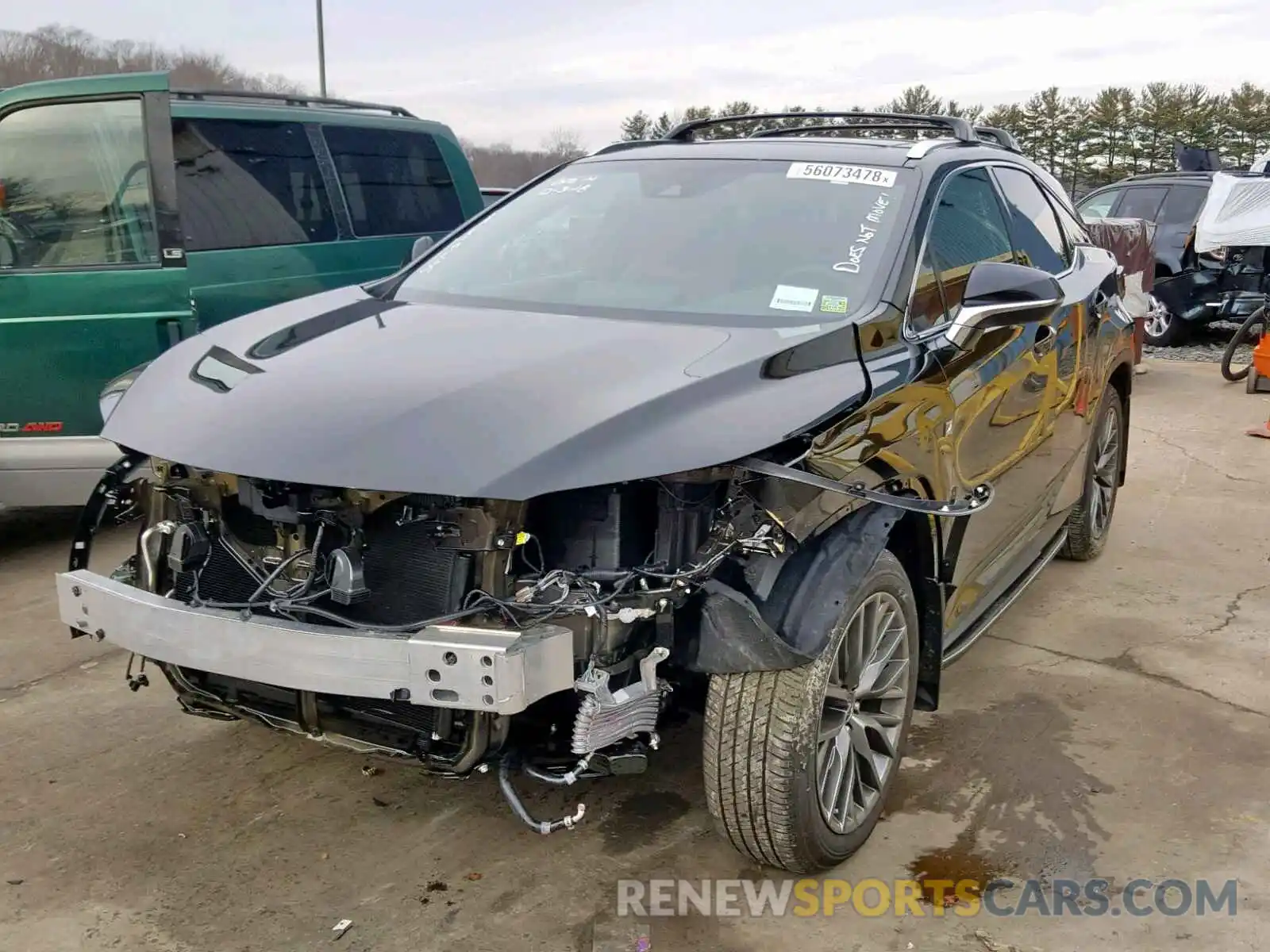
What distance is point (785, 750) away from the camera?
2664mm

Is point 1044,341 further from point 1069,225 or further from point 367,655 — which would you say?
point 367,655

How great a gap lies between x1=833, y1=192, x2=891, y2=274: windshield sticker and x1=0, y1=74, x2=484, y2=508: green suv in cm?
323

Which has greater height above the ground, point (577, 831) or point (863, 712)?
point (863, 712)

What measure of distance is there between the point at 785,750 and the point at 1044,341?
6.75ft

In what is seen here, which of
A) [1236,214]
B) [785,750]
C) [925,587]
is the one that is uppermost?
[1236,214]

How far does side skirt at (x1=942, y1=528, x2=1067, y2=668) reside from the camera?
11.8 feet

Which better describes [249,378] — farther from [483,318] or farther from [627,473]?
[627,473]

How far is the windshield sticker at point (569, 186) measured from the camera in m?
4.01

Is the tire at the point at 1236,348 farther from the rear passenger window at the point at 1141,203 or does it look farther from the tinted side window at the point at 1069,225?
the tinted side window at the point at 1069,225

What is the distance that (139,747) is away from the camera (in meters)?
3.65

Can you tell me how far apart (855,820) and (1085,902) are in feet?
1.91

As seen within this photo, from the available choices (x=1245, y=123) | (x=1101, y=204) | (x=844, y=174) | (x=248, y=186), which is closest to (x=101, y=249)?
(x=248, y=186)

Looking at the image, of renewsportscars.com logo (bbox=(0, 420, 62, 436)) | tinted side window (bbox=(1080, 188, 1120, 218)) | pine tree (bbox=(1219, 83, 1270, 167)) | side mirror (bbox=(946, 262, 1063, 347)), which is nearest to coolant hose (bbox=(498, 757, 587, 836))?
side mirror (bbox=(946, 262, 1063, 347))

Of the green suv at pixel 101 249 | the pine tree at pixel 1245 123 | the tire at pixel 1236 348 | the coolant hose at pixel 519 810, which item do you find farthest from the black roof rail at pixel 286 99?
the pine tree at pixel 1245 123
